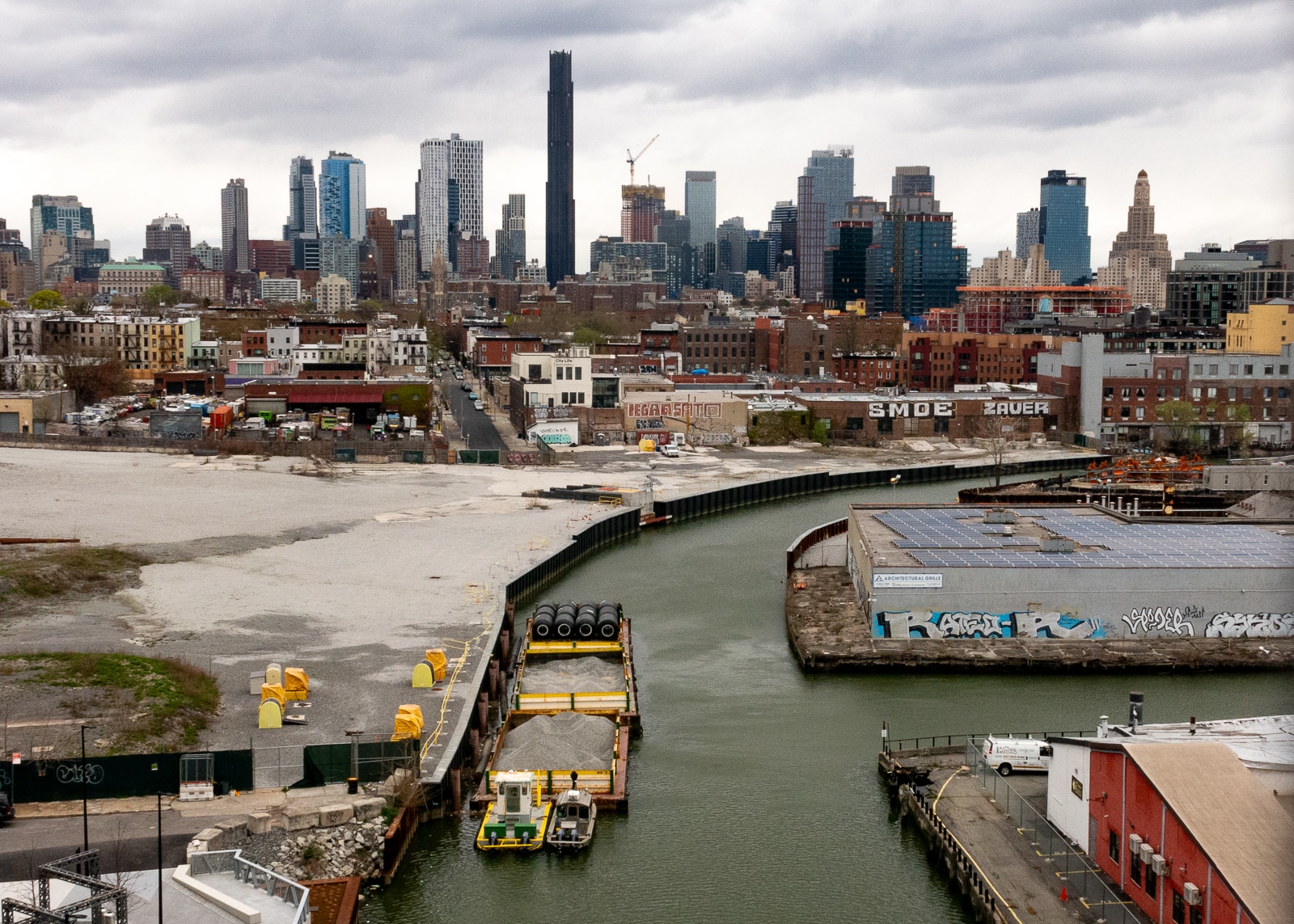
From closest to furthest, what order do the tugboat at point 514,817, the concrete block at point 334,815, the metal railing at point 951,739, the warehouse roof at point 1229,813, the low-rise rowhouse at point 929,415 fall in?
the warehouse roof at point 1229,813
the concrete block at point 334,815
the tugboat at point 514,817
the metal railing at point 951,739
the low-rise rowhouse at point 929,415

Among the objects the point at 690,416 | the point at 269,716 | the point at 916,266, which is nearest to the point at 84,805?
the point at 269,716

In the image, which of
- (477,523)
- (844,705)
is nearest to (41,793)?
(844,705)

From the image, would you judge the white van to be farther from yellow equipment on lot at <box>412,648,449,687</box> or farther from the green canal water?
yellow equipment on lot at <box>412,648,449,687</box>

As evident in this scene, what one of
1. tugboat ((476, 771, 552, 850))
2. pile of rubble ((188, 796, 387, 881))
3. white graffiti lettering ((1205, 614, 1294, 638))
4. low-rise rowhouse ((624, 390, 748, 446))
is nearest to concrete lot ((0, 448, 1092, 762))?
pile of rubble ((188, 796, 387, 881))

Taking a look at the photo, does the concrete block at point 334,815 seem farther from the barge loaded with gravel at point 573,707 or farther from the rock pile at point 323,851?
the barge loaded with gravel at point 573,707

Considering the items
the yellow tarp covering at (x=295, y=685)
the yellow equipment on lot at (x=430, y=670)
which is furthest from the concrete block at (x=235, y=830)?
the yellow equipment on lot at (x=430, y=670)
